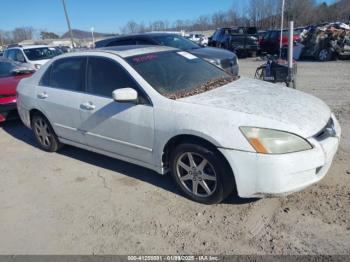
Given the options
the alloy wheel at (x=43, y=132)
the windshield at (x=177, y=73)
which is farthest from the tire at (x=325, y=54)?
the alloy wheel at (x=43, y=132)

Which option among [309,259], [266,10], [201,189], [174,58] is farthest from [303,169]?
[266,10]

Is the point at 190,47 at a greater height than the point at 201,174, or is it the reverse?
the point at 190,47

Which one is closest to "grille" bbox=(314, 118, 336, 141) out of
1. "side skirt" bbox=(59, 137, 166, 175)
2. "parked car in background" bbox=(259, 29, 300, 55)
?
"side skirt" bbox=(59, 137, 166, 175)

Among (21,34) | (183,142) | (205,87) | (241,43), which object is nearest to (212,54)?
(205,87)

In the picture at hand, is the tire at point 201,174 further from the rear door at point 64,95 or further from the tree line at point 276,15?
the tree line at point 276,15

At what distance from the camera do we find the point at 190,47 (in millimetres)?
10359

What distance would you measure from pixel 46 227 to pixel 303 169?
257 cm

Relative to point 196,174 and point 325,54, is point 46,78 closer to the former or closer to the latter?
point 196,174

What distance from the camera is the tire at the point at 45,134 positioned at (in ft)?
17.0

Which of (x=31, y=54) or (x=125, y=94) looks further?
(x=31, y=54)

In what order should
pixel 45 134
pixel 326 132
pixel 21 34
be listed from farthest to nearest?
pixel 21 34 → pixel 45 134 → pixel 326 132

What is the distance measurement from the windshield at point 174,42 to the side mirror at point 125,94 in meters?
6.83

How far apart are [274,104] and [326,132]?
0.56 metres

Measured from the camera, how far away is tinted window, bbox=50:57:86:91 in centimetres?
443
